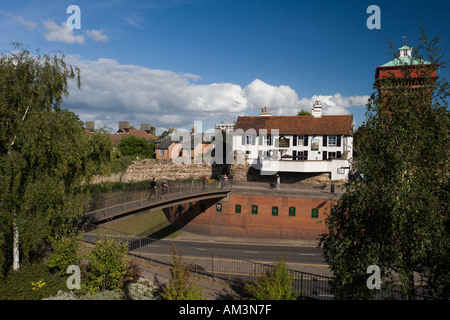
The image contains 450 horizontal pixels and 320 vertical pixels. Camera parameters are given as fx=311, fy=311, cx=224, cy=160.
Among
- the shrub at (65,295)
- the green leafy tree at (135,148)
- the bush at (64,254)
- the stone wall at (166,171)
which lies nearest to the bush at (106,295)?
the shrub at (65,295)

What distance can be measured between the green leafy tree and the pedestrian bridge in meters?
31.6

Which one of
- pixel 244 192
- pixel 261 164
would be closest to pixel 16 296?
pixel 244 192

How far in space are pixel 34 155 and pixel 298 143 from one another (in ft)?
118

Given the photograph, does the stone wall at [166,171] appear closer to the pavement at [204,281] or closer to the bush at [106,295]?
the pavement at [204,281]

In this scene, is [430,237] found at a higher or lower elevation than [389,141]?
lower

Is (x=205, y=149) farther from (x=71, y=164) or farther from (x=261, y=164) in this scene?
(x=71, y=164)

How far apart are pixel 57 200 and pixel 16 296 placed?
390 centimetres

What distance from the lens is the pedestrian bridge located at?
19938 mm

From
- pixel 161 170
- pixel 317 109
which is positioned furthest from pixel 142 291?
pixel 161 170

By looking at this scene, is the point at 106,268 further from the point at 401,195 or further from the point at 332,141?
the point at 332,141

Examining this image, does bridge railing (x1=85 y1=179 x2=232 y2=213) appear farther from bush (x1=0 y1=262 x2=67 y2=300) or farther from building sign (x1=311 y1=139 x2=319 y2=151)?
building sign (x1=311 y1=139 x2=319 y2=151)

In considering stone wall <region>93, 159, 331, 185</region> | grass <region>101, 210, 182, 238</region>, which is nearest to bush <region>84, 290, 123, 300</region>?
grass <region>101, 210, 182, 238</region>

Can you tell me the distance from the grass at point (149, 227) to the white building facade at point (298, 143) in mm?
14403
